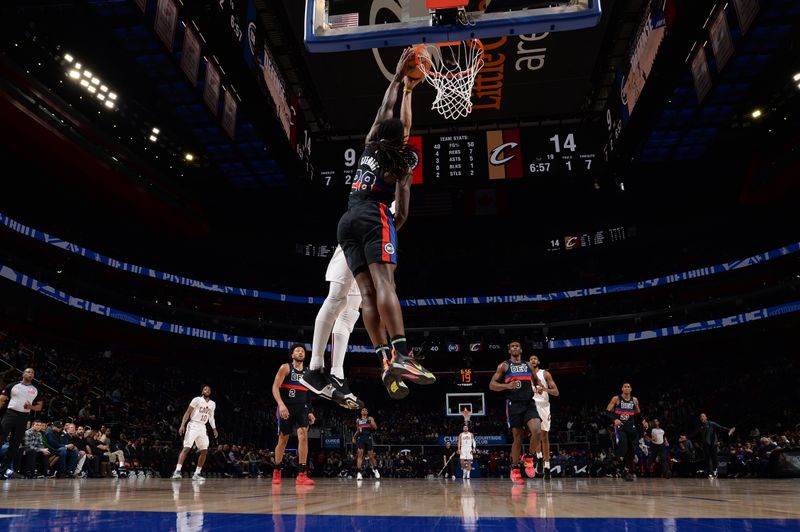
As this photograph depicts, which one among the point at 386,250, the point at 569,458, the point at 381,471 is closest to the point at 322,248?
the point at 381,471

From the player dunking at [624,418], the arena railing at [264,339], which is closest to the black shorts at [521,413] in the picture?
the player dunking at [624,418]

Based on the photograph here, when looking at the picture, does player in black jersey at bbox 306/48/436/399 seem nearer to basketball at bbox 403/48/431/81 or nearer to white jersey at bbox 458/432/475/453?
basketball at bbox 403/48/431/81

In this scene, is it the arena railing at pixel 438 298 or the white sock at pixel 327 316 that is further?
the arena railing at pixel 438 298

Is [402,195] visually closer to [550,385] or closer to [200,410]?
[550,385]

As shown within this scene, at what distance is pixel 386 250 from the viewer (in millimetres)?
3855

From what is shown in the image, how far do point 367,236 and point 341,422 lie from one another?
25.9m

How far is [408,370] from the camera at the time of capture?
3582 mm

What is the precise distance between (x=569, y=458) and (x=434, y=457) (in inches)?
222

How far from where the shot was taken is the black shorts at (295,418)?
8.75m

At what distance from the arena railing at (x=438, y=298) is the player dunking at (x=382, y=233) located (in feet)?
66.1

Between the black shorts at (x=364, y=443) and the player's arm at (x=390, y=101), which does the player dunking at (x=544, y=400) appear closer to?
the black shorts at (x=364, y=443)

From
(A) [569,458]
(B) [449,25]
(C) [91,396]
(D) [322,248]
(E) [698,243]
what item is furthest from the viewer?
(D) [322,248]

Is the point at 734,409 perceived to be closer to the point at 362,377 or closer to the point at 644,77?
the point at 644,77

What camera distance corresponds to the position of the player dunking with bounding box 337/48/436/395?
12.3ft
